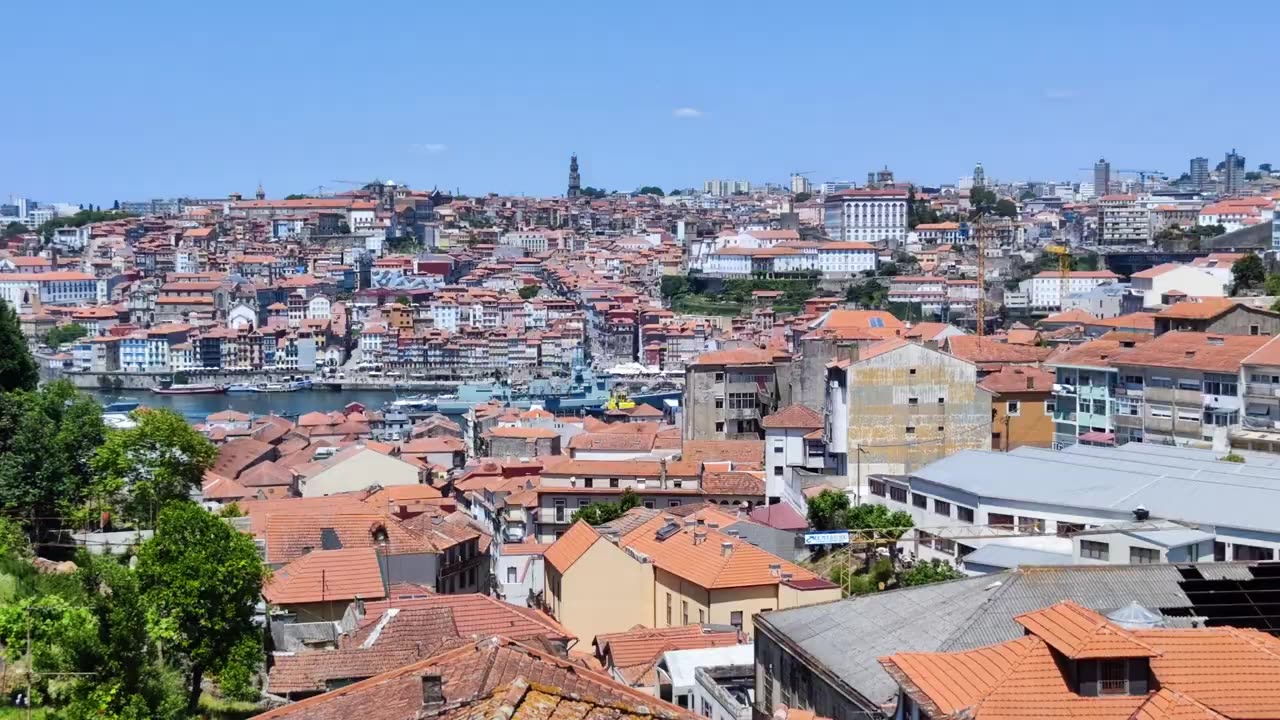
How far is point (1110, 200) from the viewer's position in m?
67.4

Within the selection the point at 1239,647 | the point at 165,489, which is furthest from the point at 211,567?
the point at 165,489

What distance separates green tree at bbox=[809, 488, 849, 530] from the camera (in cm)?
1280

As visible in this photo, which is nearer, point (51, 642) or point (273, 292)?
point (51, 642)

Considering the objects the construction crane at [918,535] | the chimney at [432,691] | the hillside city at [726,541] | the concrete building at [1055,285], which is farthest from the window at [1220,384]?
the concrete building at [1055,285]

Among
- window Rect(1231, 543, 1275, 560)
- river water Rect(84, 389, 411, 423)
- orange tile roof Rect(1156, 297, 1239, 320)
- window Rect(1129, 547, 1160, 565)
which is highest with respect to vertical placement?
orange tile roof Rect(1156, 297, 1239, 320)

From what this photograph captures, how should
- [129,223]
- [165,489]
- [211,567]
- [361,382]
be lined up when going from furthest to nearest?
[129,223] → [361,382] → [165,489] → [211,567]

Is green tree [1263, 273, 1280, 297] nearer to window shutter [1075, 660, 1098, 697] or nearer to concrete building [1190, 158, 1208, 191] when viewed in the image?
window shutter [1075, 660, 1098, 697]

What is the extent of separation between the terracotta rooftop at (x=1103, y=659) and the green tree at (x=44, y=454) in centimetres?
809

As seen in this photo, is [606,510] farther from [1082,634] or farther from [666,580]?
[1082,634]

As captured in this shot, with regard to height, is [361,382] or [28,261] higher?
[28,261]

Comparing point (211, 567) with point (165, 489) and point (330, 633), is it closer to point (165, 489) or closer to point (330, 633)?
point (330, 633)

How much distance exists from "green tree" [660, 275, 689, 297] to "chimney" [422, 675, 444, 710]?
59.4 meters

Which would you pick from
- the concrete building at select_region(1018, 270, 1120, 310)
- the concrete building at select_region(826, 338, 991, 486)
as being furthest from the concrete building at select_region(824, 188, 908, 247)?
the concrete building at select_region(826, 338, 991, 486)

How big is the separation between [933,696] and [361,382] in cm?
5043
